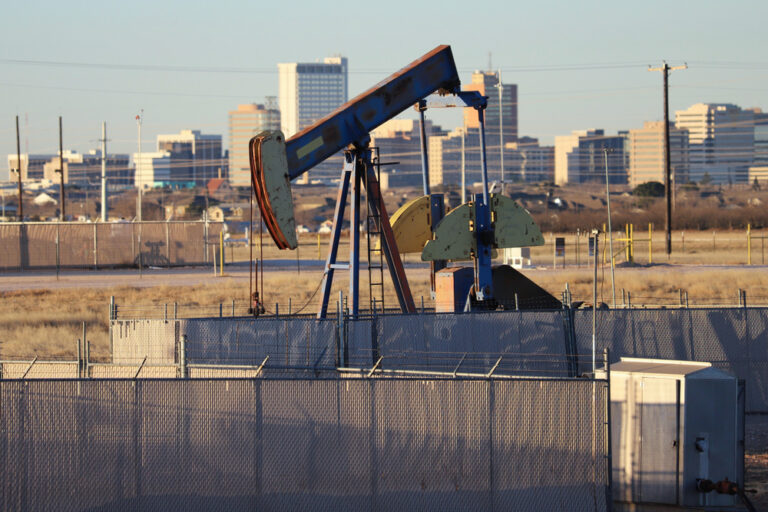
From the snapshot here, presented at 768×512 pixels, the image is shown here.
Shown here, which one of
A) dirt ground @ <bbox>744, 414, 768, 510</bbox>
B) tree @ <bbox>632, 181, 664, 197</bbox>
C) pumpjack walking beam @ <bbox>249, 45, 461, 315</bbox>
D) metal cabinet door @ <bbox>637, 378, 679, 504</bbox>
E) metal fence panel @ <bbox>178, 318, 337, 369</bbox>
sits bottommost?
dirt ground @ <bbox>744, 414, 768, 510</bbox>

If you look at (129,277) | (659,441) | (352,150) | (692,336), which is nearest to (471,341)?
(692,336)

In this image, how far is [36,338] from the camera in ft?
91.5

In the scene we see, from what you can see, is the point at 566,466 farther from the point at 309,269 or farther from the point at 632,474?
the point at 309,269

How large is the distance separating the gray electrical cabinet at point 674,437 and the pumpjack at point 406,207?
21.8 ft

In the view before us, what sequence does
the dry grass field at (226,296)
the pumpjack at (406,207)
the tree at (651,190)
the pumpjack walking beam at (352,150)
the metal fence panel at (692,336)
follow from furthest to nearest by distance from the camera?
the tree at (651,190) < the dry grass field at (226,296) < the pumpjack at (406,207) < the metal fence panel at (692,336) < the pumpjack walking beam at (352,150)

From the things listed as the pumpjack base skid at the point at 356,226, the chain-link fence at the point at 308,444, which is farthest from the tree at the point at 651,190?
the chain-link fence at the point at 308,444

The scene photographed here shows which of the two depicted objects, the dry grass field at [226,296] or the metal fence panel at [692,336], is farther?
the dry grass field at [226,296]

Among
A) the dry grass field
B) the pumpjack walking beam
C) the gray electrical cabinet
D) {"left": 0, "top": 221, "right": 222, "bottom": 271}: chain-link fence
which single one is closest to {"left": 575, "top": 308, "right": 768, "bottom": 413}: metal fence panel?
the pumpjack walking beam

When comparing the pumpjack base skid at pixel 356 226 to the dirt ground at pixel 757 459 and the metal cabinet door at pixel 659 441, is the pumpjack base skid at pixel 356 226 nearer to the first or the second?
the dirt ground at pixel 757 459

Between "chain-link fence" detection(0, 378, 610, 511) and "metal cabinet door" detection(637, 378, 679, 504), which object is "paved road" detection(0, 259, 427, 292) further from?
"metal cabinet door" detection(637, 378, 679, 504)

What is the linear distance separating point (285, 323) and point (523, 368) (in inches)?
161

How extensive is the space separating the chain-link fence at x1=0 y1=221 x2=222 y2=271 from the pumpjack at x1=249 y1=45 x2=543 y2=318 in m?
30.1

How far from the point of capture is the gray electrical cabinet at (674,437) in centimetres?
1237

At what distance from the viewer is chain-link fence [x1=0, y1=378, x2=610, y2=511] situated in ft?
38.4
